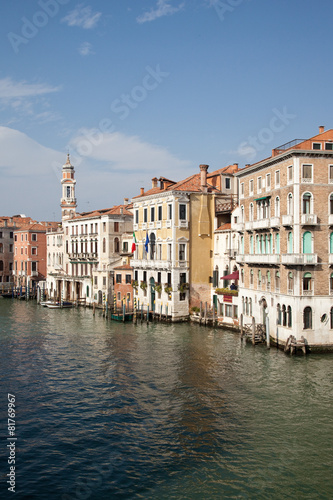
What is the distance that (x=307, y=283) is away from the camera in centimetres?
2820

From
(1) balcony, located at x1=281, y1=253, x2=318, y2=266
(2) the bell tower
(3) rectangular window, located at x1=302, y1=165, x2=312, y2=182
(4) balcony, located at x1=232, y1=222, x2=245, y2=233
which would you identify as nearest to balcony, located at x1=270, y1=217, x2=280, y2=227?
(1) balcony, located at x1=281, y1=253, x2=318, y2=266

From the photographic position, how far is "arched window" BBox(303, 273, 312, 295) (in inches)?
1105

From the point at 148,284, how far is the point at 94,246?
13.5 metres

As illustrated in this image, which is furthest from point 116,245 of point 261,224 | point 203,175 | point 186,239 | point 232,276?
point 261,224

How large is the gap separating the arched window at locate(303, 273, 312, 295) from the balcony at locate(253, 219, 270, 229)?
14.2 ft

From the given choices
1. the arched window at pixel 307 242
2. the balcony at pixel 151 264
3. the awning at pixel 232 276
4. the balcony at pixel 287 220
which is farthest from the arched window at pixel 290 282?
the balcony at pixel 151 264

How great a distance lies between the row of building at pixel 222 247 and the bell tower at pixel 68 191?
0.41 feet

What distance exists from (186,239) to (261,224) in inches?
439

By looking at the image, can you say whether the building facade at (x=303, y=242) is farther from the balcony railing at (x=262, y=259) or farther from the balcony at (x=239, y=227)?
the balcony at (x=239, y=227)

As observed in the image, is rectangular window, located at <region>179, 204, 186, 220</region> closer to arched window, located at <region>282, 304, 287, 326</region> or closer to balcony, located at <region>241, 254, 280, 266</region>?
balcony, located at <region>241, 254, 280, 266</region>

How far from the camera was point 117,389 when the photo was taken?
2270cm

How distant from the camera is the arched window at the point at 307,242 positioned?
28094 millimetres

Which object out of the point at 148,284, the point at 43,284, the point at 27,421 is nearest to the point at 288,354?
the point at 27,421

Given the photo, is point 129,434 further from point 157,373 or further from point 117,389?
point 157,373
